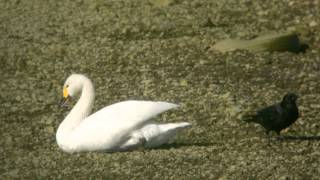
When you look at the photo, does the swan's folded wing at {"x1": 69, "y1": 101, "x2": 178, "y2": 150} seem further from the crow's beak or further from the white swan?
the crow's beak

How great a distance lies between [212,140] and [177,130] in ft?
2.46

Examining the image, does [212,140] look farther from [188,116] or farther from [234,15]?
[234,15]

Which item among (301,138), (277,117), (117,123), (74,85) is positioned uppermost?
(74,85)

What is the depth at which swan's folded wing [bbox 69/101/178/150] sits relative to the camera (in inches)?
493

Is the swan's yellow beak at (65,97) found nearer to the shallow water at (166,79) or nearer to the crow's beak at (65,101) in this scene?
the crow's beak at (65,101)

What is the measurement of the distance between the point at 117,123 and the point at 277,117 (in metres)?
2.00

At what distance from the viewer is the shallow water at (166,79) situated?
1227 centimetres

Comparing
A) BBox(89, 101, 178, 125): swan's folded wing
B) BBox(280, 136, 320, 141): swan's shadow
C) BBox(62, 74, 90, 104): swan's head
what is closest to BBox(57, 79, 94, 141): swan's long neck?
BBox(62, 74, 90, 104): swan's head

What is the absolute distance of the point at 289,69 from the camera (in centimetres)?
1727

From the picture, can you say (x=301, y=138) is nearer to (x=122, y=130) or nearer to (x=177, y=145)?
(x=177, y=145)

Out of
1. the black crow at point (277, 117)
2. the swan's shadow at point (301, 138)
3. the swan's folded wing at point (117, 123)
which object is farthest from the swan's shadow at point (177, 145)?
the swan's shadow at point (301, 138)

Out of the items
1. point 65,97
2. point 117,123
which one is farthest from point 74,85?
point 117,123

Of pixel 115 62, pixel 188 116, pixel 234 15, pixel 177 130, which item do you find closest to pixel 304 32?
pixel 234 15

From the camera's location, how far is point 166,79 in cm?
1658
